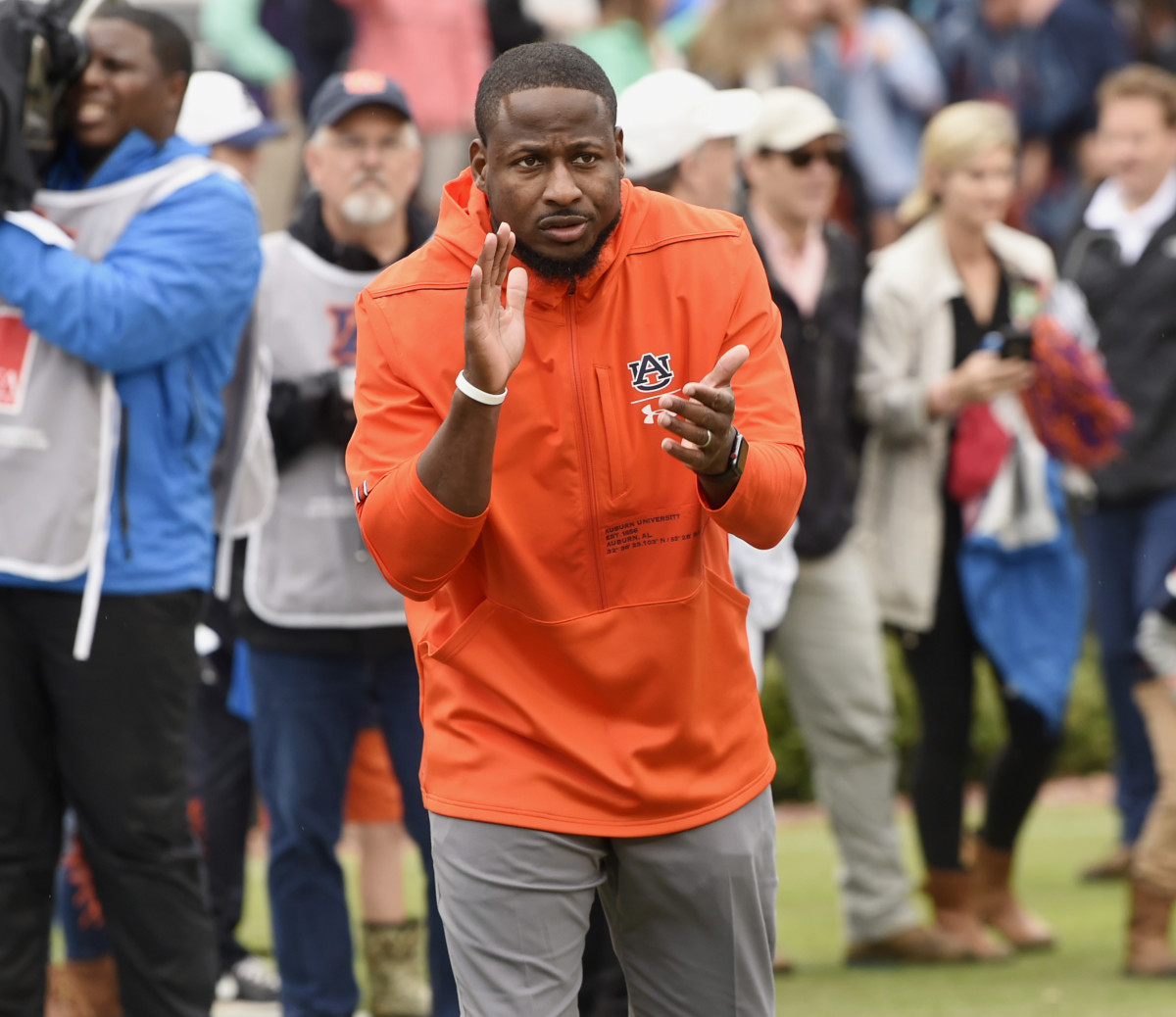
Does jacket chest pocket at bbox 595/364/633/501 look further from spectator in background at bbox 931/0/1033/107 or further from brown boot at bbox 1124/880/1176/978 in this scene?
spectator in background at bbox 931/0/1033/107

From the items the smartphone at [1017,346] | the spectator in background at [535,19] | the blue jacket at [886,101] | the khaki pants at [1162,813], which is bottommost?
the khaki pants at [1162,813]

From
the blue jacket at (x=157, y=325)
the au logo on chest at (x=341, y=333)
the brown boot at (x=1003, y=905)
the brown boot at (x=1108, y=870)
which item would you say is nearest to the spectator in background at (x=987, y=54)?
the brown boot at (x=1108, y=870)

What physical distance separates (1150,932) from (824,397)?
2.00 meters

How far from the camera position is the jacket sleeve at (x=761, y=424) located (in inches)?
128

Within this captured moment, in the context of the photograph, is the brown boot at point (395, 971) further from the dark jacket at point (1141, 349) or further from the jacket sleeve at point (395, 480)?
the dark jacket at point (1141, 349)

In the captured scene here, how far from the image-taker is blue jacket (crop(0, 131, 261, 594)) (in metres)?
4.40

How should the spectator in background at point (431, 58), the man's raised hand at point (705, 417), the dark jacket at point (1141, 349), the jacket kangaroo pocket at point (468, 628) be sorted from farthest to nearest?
1. the spectator in background at point (431, 58)
2. the dark jacket at point (1141, 349)
3. the jacket kangaroo pocket at point (468, 628)
4. the man's raised hand at point (705, 417)

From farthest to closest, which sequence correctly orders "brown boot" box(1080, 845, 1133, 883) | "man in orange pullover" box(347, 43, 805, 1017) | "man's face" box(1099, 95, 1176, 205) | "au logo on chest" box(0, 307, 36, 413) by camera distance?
"brown boot" box(1080, 845, 1133, 883) < "man's face" box(1099, 95, 1176, 205) < "au logo on chest" box(0, 307, 36, 413) < "man in orange pullover" box(347, 43, 805, 1017)

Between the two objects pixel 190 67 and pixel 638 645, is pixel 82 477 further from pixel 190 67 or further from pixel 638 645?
pixel 638 645

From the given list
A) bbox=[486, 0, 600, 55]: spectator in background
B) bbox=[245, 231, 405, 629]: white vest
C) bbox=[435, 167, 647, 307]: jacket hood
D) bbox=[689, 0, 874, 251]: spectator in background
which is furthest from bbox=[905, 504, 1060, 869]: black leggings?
bbox=[486, 0, 600, 55]: spectator in background

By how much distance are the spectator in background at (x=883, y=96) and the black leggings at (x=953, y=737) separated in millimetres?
4646

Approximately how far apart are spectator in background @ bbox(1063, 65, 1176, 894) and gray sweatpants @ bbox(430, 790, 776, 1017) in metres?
3.85

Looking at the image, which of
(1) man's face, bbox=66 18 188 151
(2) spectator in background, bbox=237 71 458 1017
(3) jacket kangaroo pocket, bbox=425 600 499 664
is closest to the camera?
(3) jacket kangaroo pocket, bbox=425 600 499 664

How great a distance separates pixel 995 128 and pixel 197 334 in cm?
348
